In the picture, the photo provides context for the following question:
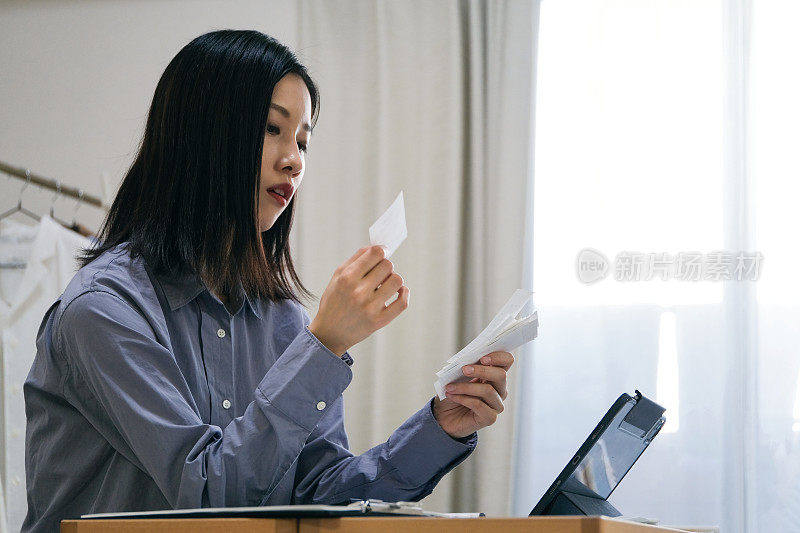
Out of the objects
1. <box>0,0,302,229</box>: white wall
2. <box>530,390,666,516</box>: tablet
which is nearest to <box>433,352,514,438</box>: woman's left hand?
<box>530,390,666,516</box>: tablet

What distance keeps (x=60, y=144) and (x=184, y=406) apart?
200cm

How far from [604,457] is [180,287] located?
1.88ft

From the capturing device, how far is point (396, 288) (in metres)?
0.97

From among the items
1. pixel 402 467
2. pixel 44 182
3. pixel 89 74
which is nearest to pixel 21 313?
pixel 44 182

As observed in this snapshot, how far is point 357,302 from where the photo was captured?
0.94 metres

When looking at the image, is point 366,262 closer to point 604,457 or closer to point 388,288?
point 388,288

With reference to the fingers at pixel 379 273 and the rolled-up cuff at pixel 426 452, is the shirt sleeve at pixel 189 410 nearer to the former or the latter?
the fingers at pixel 379 273

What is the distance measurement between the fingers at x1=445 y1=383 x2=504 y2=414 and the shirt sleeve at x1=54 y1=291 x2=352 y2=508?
22 centimetres

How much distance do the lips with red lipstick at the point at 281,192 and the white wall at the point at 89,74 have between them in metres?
1.58

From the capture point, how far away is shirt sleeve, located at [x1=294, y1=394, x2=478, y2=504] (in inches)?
43.7

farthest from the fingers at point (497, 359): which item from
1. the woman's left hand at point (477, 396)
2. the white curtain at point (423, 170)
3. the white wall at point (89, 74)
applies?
the white wall at point (89, 74)

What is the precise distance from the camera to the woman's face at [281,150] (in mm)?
1126

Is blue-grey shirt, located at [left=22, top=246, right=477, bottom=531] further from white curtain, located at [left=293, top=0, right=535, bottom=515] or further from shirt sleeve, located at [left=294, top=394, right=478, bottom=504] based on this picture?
white curtain, located at [left=293, top=0, right=535, bottom=515]

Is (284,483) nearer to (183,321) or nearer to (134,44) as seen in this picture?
(183,321)
